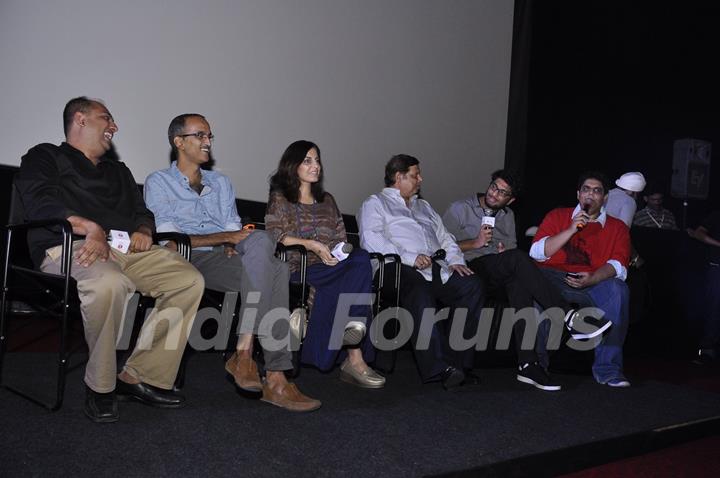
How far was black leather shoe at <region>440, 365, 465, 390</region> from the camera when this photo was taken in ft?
9.62

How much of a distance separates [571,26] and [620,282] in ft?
11.3

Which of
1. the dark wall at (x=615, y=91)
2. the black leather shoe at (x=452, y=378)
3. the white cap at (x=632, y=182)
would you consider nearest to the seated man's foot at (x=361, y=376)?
the black leather shoe at (x=452, y=378)

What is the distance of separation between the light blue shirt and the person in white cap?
2.67 metres

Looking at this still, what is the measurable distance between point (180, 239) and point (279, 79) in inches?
78.2

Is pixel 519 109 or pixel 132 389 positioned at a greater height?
pixel 519 109

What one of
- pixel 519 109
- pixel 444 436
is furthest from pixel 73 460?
pixel 519 109

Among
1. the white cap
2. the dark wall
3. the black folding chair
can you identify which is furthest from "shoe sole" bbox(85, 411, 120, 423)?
the dark wall

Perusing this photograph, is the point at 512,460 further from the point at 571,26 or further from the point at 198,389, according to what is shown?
the point at 571,26

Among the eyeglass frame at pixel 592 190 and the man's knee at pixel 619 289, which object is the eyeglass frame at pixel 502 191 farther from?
the man's knee at pixel 619 289

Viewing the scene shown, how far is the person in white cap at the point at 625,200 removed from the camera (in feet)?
14.4

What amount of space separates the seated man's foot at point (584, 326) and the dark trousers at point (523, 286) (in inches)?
2.3

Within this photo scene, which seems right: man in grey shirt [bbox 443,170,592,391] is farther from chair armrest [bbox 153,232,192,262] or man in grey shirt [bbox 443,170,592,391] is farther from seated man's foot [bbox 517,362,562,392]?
chair armrest [bbox 153,232,192,262]

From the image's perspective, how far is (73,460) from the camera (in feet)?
5.66

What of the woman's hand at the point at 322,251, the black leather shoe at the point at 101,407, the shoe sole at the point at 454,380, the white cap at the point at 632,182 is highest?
the white cap at the point at 632,182
